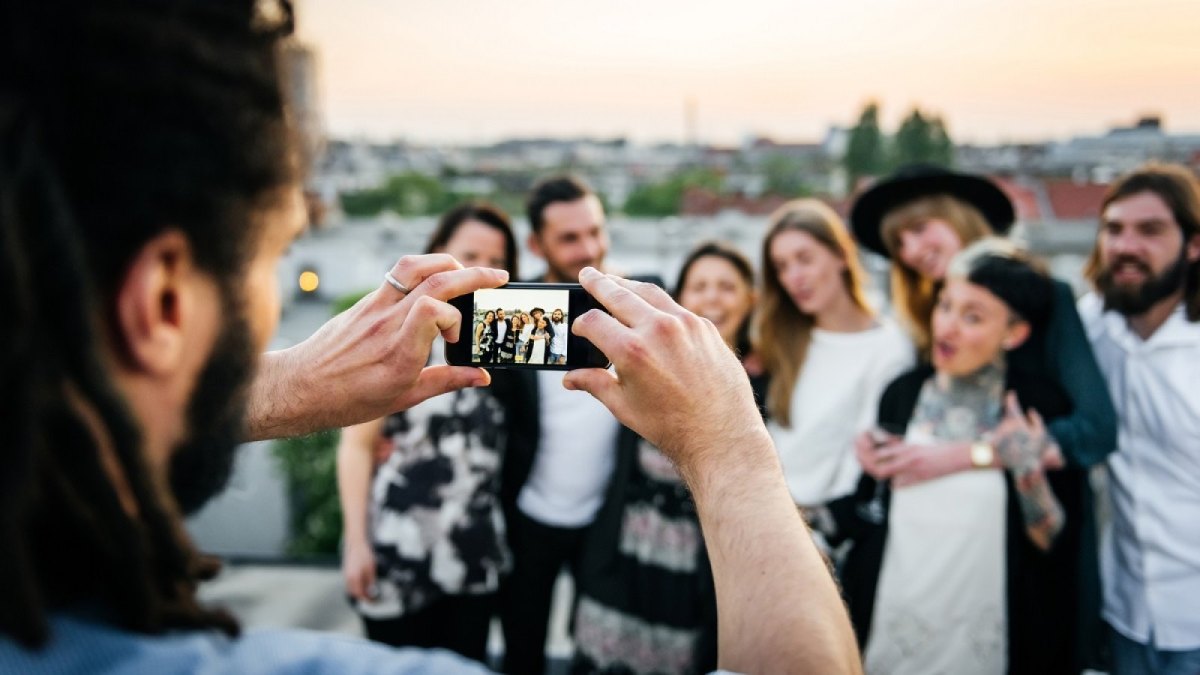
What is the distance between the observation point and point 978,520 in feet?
7.88

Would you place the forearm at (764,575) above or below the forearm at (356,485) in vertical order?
above

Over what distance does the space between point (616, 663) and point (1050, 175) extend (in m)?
22.3

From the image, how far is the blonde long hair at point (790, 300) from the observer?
301 centimetres

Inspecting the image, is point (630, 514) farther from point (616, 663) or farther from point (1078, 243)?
point (1078, 243)

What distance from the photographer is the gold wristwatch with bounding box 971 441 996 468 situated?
2416 millimetres

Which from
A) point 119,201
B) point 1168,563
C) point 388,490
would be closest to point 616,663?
point 388,490

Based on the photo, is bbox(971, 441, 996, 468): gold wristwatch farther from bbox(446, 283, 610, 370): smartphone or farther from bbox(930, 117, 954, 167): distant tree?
bbox(930, 117, 954, 167): distant tree

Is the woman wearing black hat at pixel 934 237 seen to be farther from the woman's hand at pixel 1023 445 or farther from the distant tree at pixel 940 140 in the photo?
the distant tree at pixel 940 140

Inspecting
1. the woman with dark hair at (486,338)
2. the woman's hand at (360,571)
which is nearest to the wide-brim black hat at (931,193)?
the woman with dark hair at (486,338)

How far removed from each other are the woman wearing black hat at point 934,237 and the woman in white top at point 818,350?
25 cm

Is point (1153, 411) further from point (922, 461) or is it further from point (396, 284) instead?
point (396, 284)

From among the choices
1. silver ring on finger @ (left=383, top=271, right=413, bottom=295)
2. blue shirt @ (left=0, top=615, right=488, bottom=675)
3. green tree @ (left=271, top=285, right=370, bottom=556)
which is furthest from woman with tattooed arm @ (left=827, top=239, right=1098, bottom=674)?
green tree @ (left=271, top=285, right=370, bottom=556)

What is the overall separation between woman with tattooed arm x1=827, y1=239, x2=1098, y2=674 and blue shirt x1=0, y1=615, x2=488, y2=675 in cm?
207

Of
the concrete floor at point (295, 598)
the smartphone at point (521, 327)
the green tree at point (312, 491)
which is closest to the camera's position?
the smartphone at point (521, 327)
